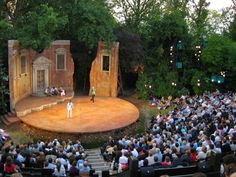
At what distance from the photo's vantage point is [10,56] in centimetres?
3003

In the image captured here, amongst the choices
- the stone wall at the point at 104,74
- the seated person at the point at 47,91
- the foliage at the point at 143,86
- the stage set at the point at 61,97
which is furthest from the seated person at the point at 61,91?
the foliage at the point at 143,86

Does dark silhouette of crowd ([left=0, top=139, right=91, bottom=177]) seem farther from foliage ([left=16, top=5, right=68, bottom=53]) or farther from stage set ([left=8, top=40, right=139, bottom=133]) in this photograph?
foliage ([left=16, top=5, right=68, bottom=53])

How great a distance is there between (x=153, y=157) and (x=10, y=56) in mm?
18332

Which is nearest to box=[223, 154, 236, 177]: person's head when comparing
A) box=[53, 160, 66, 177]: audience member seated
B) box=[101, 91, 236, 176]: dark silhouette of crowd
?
box=[101, 91, 236, 176]: dark silhouette of crowd

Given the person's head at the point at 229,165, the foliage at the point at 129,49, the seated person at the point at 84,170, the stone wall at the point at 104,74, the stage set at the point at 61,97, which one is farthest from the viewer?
the foliage at the point at 129,49

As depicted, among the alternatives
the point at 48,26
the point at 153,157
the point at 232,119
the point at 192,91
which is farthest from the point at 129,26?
the point at 153,157

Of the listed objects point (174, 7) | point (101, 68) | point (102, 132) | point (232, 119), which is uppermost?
point (174, 7)

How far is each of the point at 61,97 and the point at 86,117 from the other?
222 inches

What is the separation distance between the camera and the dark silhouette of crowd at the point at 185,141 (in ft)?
49.6

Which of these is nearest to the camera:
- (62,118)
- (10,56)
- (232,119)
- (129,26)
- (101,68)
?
(232,119)

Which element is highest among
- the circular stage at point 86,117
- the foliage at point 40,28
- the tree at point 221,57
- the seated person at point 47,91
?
the foliage at point 40,28

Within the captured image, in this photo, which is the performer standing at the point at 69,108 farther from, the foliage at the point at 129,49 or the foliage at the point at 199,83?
the foliage at the point at 199,83

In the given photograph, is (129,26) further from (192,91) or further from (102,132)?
(102,132)

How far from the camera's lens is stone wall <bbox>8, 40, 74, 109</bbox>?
100ft
